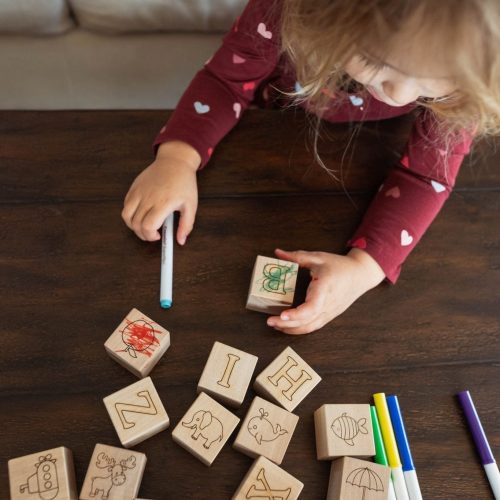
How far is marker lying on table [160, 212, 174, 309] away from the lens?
0.57 meters

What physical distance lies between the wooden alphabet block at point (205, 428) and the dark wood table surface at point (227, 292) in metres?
0.02

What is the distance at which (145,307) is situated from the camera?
1.85 feet

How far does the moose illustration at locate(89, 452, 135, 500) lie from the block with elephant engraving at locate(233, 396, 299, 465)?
106mm

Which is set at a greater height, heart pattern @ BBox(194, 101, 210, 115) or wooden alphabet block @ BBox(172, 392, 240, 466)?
heart pattern @ BBox(194, 101, 210, 115)

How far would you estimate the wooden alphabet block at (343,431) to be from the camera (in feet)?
1.65

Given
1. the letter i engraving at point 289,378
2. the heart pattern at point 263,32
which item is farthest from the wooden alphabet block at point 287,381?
the heart pattern at point 263,32

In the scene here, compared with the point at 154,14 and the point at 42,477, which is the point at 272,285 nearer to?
the point at 42,477

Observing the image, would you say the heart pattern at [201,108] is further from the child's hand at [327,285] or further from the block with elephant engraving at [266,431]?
the block with elephant engraving at [266,431]

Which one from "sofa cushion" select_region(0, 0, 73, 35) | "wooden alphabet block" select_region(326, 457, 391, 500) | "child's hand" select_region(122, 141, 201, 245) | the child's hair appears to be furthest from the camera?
"sofa cushion" select_region(0, 0, 73, 35)

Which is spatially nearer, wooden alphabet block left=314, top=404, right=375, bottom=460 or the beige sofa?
wooden alphabet block left=314, top=404, right=375, bottom=460

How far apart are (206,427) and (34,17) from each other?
793 mm

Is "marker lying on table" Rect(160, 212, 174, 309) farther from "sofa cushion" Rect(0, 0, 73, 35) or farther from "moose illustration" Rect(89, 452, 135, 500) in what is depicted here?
"sofa cushion" Rect(0, 0, 73, 35)

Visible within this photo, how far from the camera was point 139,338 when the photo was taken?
1.73 feet

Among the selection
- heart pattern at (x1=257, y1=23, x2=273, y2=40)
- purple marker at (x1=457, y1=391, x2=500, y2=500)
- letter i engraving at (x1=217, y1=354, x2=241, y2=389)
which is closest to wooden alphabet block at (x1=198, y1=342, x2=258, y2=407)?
letter i engraving at (x1=217, y1=354, x2=241, y2=389)
